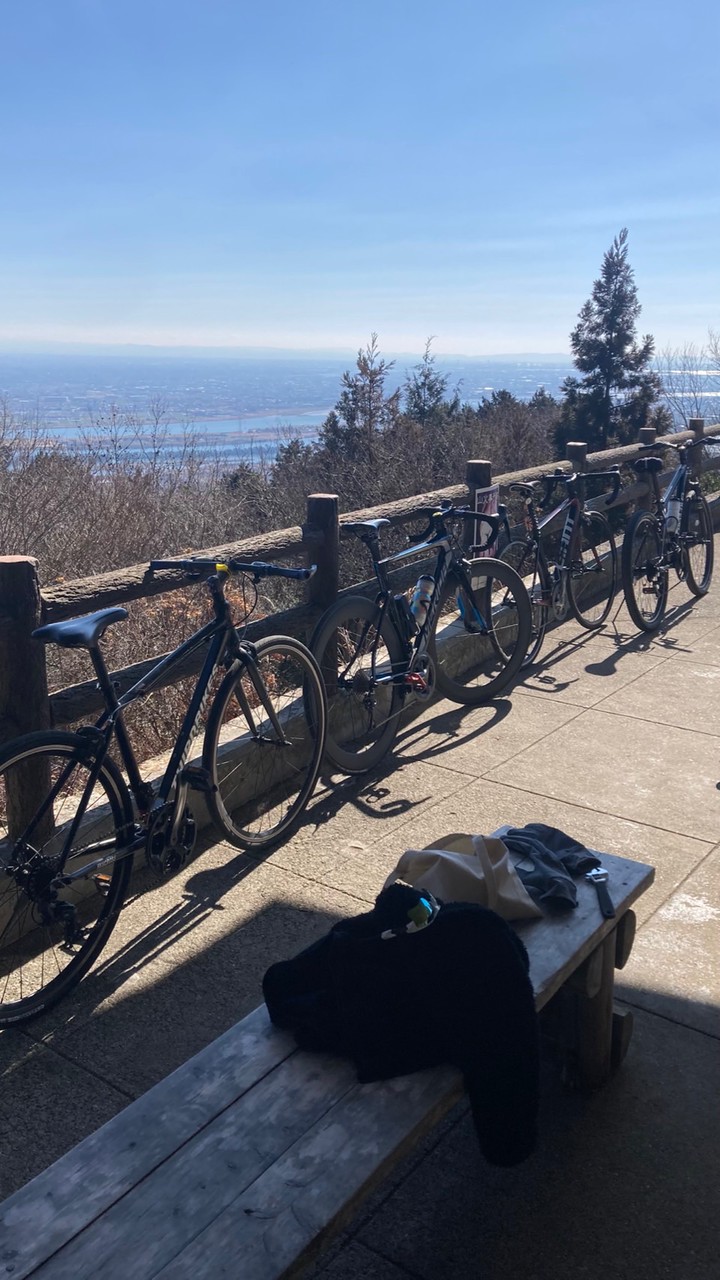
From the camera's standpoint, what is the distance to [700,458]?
9.82m

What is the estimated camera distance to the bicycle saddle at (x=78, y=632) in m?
3.08

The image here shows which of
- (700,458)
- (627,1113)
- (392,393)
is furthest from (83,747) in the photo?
(392,393)

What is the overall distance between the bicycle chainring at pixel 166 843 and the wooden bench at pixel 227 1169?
1340mm

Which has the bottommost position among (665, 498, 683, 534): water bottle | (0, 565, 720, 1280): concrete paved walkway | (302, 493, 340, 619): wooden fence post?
(0, 565, 720, 1280): concrete paved walkway

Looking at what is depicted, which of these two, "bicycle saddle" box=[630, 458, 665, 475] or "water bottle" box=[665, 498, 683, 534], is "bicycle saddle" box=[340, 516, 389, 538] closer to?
"water bottle" box=[665, 498, 683, 534]

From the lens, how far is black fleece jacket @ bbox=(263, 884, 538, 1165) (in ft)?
6.65

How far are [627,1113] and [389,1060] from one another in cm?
98

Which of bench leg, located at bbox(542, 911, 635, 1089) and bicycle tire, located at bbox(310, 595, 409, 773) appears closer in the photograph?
bench leg, located at bbox(542, 911, 635, 1089)

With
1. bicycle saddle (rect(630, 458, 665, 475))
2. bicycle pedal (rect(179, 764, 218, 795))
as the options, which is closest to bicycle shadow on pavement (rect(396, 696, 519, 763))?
bicycle pedal (rect(179, 764, 218, 795))

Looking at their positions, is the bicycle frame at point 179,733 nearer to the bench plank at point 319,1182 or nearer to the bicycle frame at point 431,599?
the bicycle frame at point 431,599

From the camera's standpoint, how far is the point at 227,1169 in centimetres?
176

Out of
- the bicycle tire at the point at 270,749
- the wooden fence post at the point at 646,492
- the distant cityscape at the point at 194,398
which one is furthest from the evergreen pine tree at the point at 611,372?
the bicycle tire at the point at 270,749

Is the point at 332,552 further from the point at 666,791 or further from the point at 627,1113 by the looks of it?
the point at 627,1113

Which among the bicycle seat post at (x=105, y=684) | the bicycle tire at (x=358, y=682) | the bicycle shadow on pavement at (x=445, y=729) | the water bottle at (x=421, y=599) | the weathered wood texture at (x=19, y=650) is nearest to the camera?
the bicycle seat post at (x=105, y=684)
